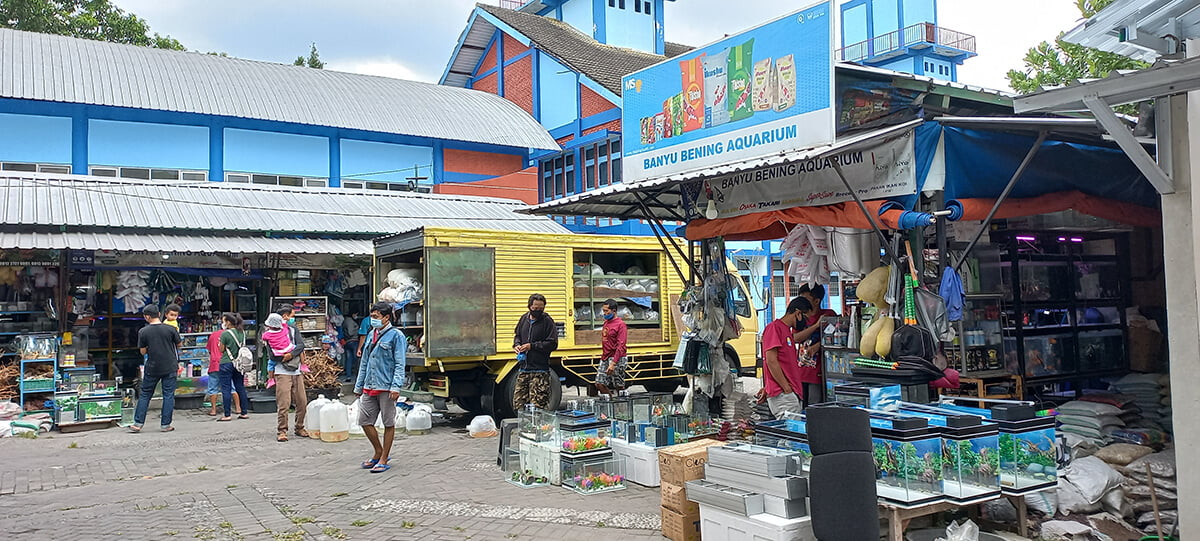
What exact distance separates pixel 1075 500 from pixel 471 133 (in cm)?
1682

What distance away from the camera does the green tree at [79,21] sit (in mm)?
23594

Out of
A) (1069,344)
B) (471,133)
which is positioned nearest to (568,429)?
(1069,344)

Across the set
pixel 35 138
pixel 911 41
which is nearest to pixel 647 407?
pixel 35 138

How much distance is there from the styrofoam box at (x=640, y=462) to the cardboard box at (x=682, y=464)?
49.7 inches

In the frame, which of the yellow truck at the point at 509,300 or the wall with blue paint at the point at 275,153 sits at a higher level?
the wall with blue paint at the point at 275,153

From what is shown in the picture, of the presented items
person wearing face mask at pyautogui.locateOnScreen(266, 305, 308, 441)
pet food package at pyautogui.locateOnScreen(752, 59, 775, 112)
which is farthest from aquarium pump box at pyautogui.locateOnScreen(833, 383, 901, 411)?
person wearing face mask at pyautogui.locateOnScreen(266, 305, 308, 441)

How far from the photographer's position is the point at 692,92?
Result: 27.2 ft

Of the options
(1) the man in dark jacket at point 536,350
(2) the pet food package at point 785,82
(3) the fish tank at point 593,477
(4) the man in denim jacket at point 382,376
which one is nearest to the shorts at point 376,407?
(4) the man in denim jacket at point 382,376

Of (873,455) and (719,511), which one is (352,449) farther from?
(873,455)

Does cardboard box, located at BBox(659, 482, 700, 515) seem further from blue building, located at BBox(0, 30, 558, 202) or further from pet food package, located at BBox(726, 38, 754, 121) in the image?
blue building, located at BBox(0, 30, 558, 202)

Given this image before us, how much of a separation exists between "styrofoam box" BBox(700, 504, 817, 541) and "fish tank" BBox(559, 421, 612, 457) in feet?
7.25

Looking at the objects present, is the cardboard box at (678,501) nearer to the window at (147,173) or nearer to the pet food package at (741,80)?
the pet food package at (741,80)

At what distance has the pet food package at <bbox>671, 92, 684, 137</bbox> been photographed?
8430 millimetres

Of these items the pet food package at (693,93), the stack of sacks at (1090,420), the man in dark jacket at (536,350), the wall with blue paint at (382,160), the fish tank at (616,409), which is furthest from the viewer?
the wall with blue paint at (382,160)
